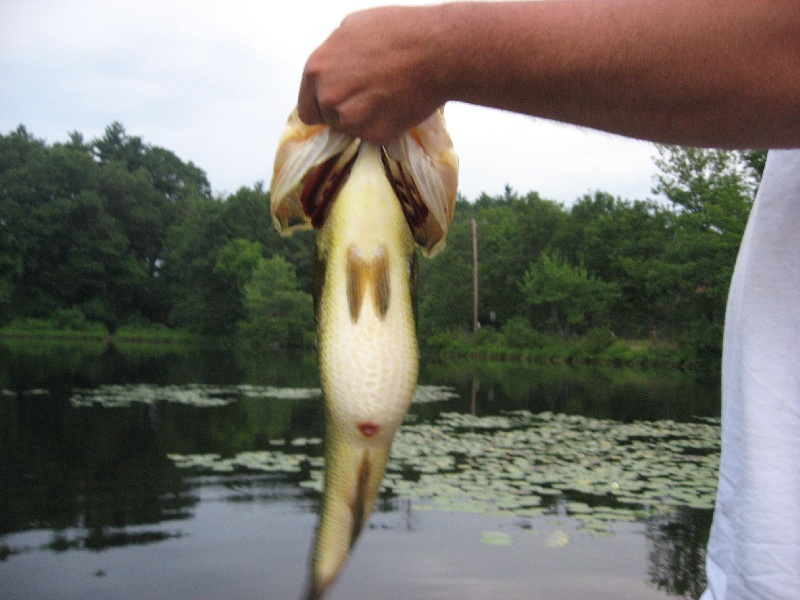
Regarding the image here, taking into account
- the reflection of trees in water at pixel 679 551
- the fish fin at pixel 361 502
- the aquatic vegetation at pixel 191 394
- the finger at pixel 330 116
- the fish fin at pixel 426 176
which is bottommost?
the reflection of trees in water at pixel 679 551

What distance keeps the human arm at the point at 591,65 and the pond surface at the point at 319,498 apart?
133 inches

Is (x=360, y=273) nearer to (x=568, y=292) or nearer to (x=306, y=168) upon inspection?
(x=306, y=168)

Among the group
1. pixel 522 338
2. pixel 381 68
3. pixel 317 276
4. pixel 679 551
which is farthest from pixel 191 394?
pixel 522 338

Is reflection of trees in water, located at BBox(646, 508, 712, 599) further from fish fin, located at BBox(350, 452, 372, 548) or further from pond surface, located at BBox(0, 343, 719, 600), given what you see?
fish fin, located at BBox(350, 452, 372, 548)

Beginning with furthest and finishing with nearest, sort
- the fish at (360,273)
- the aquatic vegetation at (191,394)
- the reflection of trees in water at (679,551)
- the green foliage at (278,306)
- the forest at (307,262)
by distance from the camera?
the green foliage at (278,306), the forest at (307,262), the aquatic vegetation at (191,394), the reflection of trees in water at (679,551), the fish at (360,273)

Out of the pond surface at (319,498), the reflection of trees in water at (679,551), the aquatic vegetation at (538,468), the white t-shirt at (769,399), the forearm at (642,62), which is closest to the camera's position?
the forearm at (642,62)

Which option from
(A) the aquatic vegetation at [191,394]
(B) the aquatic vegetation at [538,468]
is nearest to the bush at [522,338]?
(A) the aquatic vegetation at [191,394]

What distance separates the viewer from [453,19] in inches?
27.4

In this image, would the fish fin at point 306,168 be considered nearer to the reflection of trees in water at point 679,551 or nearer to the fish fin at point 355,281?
the fish fin at point 355,281

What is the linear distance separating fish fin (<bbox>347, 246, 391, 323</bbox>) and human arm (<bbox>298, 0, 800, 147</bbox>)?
0.13 metres

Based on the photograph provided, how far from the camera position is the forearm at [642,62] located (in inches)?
25.5

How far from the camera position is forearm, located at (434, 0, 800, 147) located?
2.13ft

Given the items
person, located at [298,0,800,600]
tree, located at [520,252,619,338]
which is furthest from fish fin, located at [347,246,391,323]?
tree, located at [520,252,619,338]

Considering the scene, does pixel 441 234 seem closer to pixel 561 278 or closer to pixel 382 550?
pixel 382 550
